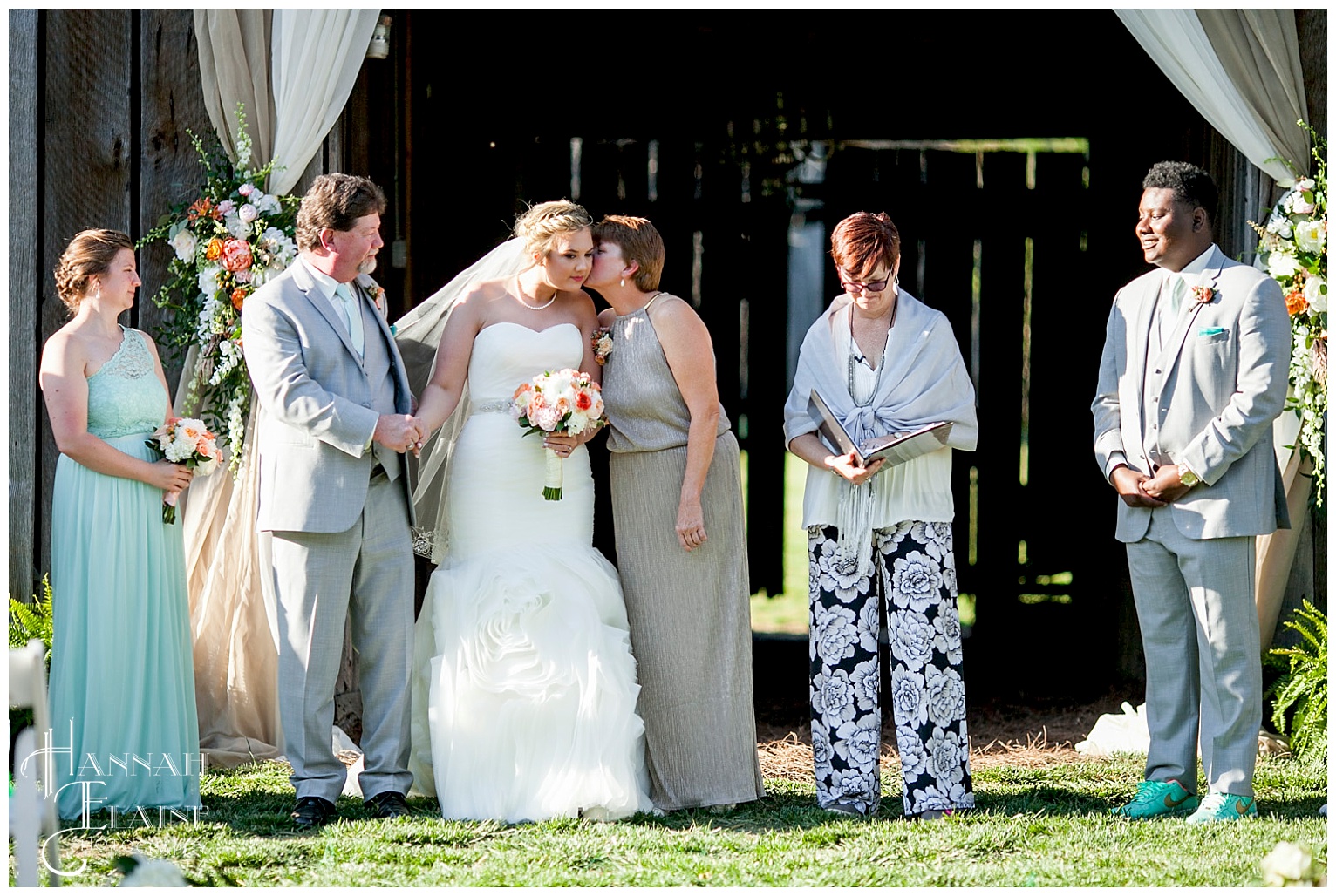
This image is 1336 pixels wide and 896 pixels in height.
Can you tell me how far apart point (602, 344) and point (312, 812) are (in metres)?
1.74

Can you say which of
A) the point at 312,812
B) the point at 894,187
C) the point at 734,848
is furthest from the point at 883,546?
the point at 894,187

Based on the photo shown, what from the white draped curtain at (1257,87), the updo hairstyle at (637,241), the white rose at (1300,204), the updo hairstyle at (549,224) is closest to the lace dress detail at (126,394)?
the updo hairstyle at (549,224)

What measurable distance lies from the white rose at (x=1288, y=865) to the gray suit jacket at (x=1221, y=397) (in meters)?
1.43

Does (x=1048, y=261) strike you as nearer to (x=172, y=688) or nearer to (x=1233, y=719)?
(x=1233, y=719)

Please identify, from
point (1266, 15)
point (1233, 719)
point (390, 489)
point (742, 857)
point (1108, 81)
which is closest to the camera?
point (742, 857)

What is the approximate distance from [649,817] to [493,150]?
14.6ft

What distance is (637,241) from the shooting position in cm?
468

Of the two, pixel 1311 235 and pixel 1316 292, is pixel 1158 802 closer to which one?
pixel 1316 292

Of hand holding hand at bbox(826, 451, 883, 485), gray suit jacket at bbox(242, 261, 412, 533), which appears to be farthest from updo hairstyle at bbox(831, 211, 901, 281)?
gray suit jacket at bbox(242, 261, 412, 533)

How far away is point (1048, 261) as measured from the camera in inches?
309

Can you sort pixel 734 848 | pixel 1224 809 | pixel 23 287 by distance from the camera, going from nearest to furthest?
1. pixel 734 848
2. pixel 1224 809
3. pixel 23 287

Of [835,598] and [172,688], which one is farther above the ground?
[835,598]

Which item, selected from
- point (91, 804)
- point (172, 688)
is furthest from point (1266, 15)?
point (91, 804)

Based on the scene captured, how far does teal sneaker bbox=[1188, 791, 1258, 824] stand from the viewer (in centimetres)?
428
